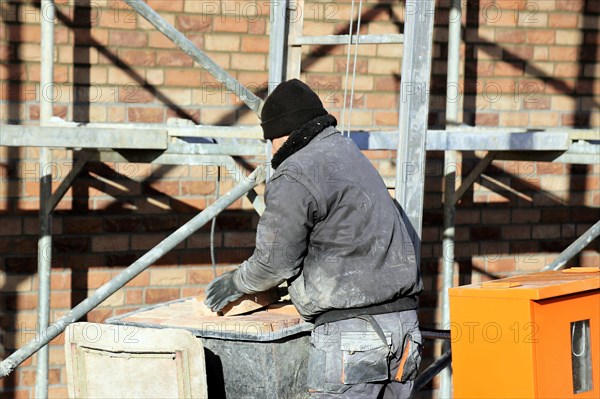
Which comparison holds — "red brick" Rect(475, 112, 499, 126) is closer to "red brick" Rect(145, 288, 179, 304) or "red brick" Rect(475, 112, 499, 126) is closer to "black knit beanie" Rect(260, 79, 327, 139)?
"red brick" Rect(145, 288, 179, 304)

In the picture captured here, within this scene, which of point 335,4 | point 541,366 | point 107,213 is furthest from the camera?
point 335,4

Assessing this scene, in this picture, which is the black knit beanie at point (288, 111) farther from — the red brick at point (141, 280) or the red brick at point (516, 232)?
the red brick at point (516, 232)

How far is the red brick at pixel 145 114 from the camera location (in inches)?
212

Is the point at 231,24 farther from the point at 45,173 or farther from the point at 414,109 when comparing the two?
the point at 414,109

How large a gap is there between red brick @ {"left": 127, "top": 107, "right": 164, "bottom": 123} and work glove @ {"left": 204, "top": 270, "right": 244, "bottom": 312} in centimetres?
147

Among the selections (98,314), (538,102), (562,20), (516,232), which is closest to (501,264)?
(516,232)

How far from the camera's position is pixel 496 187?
6.33 m

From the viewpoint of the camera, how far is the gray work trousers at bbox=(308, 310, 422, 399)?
3.96 m

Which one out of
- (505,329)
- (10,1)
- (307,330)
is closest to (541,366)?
(505,329)

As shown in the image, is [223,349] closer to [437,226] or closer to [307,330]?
[307,330]

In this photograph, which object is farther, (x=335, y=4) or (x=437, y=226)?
(x=437, y=226)

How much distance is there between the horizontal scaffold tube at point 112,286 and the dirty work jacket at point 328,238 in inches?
20.7

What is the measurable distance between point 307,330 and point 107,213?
1.63 m

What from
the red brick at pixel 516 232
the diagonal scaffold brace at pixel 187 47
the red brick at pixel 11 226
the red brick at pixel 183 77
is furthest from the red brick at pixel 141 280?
the red brick at pixel 516 232
